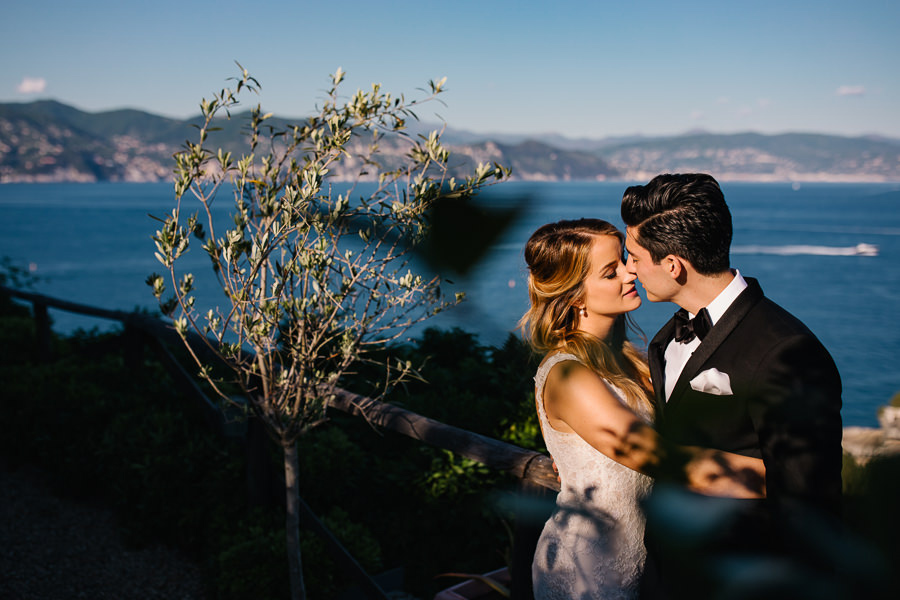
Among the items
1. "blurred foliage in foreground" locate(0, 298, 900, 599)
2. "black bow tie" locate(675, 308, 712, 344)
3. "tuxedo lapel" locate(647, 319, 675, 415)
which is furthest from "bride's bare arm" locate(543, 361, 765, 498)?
"blurred foliage in foreground" locate(0, 298, 900, 599)

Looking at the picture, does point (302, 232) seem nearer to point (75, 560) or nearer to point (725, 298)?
point (725, 298)

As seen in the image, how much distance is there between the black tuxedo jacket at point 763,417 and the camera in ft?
1.54

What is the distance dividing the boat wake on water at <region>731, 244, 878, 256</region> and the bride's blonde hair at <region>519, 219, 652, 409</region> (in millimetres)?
85392

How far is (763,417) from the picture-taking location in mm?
630

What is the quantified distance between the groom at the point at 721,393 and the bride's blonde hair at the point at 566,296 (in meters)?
0.22

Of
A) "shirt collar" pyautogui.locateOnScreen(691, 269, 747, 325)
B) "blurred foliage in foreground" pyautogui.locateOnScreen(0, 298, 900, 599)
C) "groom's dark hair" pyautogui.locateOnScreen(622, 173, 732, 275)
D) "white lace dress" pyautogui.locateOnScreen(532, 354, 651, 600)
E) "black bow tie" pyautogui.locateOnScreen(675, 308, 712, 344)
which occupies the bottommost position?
"blurred foliage in foreground" pyautogui.locateOnScreen(0, 298, 900, 599)

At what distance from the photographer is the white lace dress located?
7.70 ft

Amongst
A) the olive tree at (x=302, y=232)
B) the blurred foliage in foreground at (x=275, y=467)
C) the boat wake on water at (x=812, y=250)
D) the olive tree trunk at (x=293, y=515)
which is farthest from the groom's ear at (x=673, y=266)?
the boat wake on water at (x=812, y=250)

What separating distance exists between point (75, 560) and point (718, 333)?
4898mm

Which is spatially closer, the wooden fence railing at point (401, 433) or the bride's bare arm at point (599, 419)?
the bride's bare arm at point (599, 419)

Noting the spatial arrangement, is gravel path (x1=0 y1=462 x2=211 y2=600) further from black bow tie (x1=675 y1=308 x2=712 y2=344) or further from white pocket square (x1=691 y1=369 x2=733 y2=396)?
white pocket square (x1=691 y1=369 x2=733 y2=396)

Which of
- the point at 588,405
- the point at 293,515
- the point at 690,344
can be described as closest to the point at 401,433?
the point at 293,515

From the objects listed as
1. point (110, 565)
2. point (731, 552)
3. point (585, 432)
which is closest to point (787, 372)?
point (585, 432)

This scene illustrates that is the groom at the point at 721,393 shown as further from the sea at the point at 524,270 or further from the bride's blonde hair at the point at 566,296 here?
the bride's blonde hair at the point at 566,296
